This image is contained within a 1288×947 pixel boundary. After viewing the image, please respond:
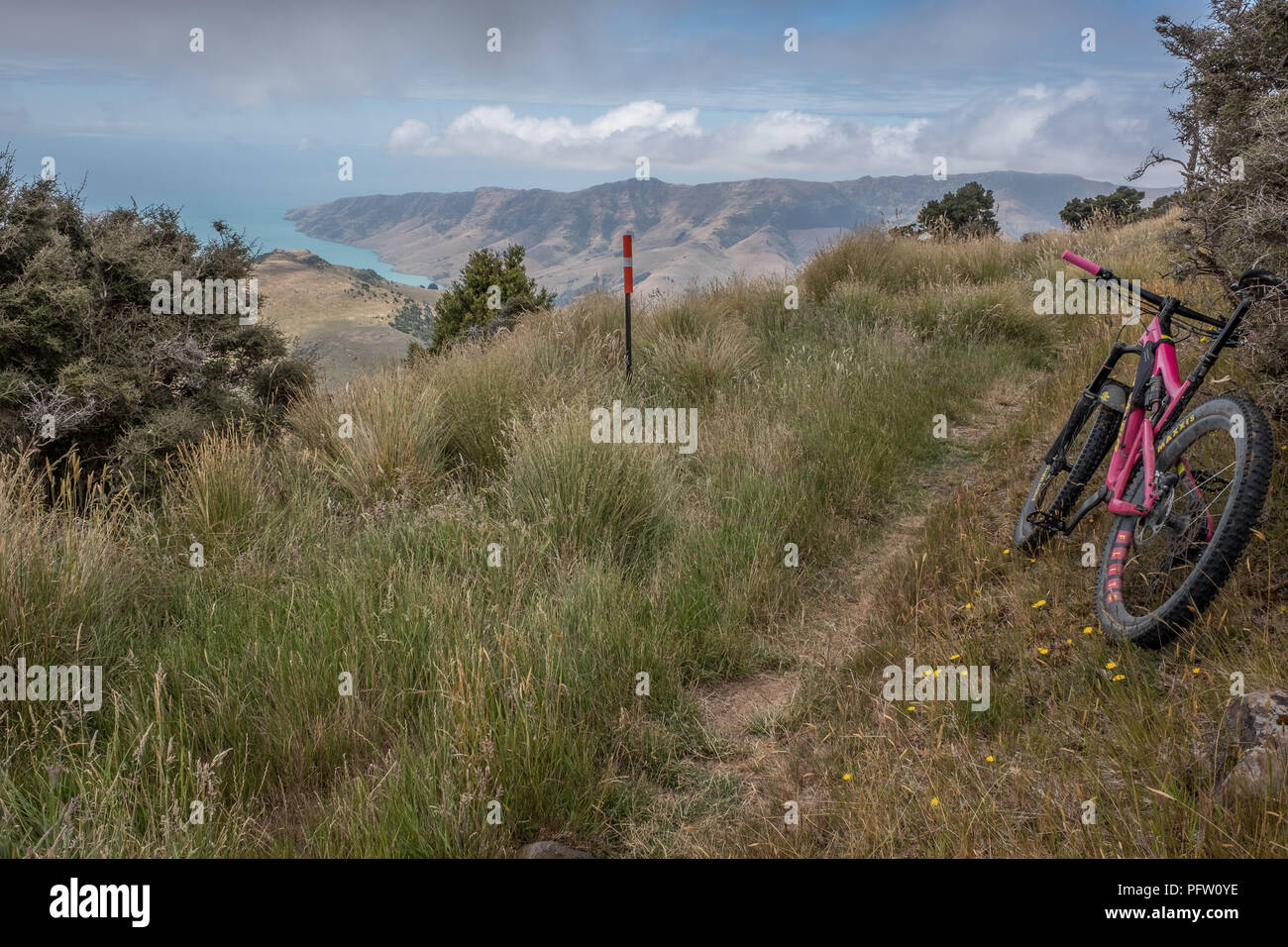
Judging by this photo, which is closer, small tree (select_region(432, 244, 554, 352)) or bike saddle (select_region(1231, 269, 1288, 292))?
bike saddle (select_region(1231, 269, 1288, 292))

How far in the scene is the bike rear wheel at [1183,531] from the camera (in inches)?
109

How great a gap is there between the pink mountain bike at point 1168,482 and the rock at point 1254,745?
592mm

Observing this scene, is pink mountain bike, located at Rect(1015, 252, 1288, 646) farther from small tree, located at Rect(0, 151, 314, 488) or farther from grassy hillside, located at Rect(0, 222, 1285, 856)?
small tree, located at Rect(0, 151, 314, 488)

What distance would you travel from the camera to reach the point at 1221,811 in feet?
6.59

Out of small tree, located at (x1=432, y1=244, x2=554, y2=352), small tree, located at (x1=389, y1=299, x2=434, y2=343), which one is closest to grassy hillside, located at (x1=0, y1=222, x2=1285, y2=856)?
small tree, located at (x1=432, y1=244, x2=554, y2=352)

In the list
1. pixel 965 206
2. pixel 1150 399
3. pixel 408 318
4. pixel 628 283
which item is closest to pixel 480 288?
pixel 628 283

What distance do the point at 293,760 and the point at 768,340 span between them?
29.3 feet

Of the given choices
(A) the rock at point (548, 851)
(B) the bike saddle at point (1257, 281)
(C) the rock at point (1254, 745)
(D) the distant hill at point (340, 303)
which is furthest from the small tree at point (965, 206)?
(D) the distant hill at point (340, 303)

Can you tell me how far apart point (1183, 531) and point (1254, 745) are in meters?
1.23

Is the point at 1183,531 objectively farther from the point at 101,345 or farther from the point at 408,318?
the point at 408,318

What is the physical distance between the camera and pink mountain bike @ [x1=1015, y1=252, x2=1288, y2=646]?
2.79 metres

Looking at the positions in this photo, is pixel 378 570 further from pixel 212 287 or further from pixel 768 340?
pixel 768 340

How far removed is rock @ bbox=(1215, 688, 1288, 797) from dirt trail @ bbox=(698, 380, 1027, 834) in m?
1.49

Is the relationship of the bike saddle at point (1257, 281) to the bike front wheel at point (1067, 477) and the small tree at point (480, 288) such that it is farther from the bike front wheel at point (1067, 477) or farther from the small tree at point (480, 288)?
the small tree at point (480, 288)
